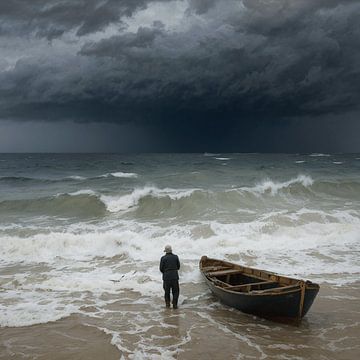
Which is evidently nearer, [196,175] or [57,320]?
[57,320]

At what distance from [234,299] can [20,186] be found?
36939mm

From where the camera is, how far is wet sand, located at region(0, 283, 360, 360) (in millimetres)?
8203

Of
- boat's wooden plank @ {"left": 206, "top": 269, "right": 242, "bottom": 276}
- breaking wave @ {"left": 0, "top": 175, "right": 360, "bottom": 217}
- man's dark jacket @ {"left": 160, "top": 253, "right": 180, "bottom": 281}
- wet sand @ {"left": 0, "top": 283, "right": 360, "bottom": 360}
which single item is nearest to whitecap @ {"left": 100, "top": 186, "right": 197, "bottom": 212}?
breaking wave @ {"left": 0, "top": 175, "right": 360, "bottom": 217}

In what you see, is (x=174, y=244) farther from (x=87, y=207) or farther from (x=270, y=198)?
(x=270, y=198)

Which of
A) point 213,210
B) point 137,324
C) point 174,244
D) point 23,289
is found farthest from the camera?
point 213,210

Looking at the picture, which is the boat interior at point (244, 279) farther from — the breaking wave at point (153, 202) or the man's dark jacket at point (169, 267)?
the breaking wave at point (153, 202)

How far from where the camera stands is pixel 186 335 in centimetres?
905

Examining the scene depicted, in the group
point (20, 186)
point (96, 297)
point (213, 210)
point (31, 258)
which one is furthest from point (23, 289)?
point (20, 186)

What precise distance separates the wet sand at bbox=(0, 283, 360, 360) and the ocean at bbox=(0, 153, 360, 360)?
1.0 inches

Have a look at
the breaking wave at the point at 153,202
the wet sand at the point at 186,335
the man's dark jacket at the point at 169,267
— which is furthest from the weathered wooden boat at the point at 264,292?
the breaking wave at the point at 153,202

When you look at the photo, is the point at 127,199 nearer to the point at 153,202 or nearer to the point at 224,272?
the point at 153,202

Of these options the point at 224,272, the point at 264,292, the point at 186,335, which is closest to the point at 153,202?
the point at 224,272

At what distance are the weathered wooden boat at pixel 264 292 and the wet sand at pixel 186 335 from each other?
271mm

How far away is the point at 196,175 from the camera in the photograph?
45812mm
